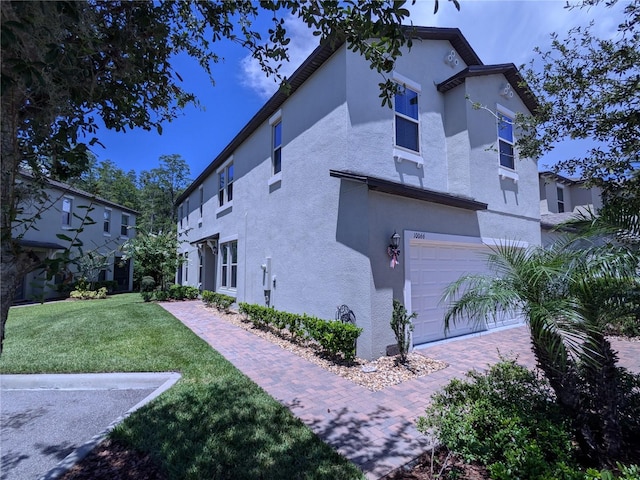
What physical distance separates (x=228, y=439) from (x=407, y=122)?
335 inches

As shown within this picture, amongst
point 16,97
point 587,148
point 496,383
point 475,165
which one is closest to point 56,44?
point 16,97

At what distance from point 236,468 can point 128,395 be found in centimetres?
352

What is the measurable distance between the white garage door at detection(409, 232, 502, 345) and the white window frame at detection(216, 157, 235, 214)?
9710 mm

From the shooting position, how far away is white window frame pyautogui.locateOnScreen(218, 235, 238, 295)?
14641mm

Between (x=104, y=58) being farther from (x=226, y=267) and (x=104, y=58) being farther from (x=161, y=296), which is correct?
(x=161, y=296)

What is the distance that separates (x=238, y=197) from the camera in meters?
14.5

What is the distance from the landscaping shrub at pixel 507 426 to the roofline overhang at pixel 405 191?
4187 millimetres

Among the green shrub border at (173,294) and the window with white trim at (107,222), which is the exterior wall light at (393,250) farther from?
the window with white trim at (107,222)

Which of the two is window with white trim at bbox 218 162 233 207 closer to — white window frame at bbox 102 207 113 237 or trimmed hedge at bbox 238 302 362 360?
trimmed hedge at bbox 238 302 362 360

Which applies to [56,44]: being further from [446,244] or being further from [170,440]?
[446,244]

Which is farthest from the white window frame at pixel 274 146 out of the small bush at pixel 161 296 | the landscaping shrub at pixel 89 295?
the landscaping shrub at pixel 89 295

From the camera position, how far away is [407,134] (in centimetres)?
920

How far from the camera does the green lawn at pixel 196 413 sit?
3.55 metres

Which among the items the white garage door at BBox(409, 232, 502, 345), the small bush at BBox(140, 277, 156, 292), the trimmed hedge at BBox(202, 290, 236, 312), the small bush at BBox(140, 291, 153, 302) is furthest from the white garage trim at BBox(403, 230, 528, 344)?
the small bush at BBox(140, 277, 156, 292)
